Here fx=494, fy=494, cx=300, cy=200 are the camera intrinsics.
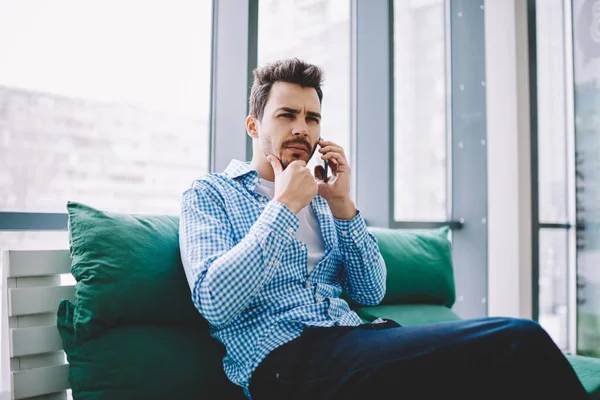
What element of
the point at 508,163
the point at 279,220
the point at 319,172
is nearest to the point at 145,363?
the point at 279,220

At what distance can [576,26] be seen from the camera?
3502 mm

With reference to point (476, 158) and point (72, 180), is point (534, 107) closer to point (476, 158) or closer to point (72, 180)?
point (476, 158)

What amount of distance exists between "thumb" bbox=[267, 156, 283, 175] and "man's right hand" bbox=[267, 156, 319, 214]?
74mm

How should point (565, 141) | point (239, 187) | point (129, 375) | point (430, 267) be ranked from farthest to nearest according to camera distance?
point (565, 141) < point (430, 267) < point (239, 187) < point (129, 375)

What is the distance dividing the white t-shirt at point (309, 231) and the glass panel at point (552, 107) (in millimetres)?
2608

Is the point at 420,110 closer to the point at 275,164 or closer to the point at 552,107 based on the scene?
the point at 552,107

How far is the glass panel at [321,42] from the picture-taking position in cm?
247

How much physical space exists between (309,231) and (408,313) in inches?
27.4

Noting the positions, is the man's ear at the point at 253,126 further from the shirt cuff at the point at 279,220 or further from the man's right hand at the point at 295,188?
the shirt cuff at the point at 279,220

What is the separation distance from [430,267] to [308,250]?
0.84 metres

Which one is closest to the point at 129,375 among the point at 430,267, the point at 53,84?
the point at 53,84

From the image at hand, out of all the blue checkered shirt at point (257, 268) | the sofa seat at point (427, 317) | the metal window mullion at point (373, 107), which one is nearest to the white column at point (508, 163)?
the metal window mullion at point (373, 107)

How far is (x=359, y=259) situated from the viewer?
1.54 metres

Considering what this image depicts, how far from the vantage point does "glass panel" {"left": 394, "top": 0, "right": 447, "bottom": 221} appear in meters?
3.15
